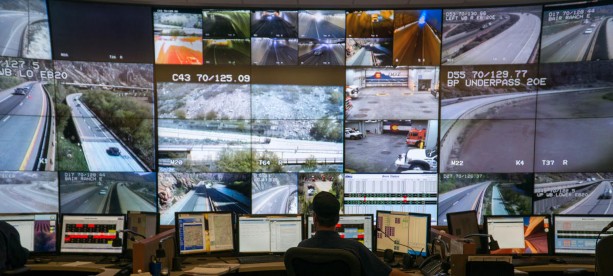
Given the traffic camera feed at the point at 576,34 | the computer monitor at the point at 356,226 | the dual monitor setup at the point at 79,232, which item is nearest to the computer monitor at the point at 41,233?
the dual monitor setup at the point at 79,232

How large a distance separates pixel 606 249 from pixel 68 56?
5.28 metres

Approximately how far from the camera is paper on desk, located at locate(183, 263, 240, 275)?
3.54 m

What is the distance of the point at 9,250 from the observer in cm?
360

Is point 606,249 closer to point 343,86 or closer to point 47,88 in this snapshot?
point 343,86

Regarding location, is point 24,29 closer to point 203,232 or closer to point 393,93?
point 203,232

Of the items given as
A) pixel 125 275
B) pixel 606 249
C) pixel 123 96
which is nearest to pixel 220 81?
pixel 123 96

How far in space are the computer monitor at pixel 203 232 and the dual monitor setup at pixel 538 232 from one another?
1880mm

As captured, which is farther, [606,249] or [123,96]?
[123,96]

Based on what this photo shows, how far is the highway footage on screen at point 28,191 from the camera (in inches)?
200

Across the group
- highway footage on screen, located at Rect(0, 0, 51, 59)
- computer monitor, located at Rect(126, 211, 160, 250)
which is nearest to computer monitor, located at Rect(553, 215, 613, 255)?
computer monitor, located at Rect(126, 211, 160, 250)

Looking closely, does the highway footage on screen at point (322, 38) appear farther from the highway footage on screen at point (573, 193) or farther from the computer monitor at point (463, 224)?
the highway footage on screen at point (573, 193)

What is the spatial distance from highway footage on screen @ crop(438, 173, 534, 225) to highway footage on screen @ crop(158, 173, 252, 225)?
220 centimetres

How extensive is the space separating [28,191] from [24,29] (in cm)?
169

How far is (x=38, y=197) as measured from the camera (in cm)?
Answer: 518
